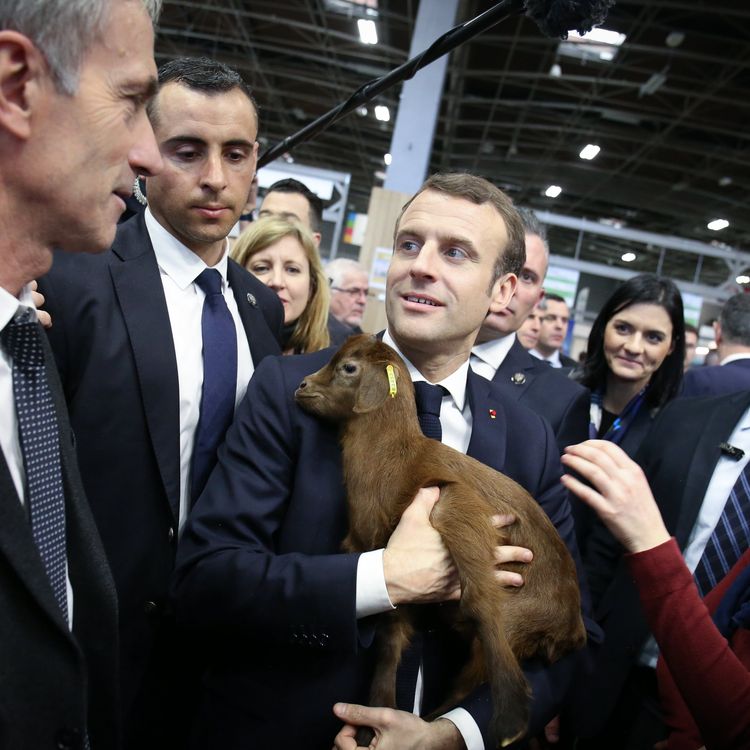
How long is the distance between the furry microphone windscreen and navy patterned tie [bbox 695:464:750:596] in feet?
5.26

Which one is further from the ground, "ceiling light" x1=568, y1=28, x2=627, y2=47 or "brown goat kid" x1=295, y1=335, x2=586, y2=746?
"ceiling light" x1=568, y1=28, x2=627, y2=47

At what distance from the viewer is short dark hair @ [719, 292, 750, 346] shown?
4453 mm

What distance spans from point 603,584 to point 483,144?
16.9 metres

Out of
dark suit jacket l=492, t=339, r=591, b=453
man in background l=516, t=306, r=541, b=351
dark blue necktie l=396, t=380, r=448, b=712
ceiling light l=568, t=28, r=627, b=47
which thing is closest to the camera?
dark blue necktie l=396, t=380, r=448, b=712

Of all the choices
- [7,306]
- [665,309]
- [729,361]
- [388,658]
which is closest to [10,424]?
[7,306]

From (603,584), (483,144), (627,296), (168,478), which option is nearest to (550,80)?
(483,144)

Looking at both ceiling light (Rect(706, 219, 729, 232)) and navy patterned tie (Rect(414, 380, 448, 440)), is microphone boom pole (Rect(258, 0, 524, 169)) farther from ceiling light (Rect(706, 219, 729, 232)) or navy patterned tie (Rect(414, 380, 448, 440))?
ceiling light (Rect(706, 219, 729, 232))

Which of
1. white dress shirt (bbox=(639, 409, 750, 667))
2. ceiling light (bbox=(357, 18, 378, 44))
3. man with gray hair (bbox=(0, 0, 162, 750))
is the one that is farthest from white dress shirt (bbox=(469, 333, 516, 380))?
ceiling light (bbox=(357, 18, 378, 44))

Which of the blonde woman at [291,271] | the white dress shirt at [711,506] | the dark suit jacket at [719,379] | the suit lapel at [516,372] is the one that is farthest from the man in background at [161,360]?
the dark suit jacket at [719,379]

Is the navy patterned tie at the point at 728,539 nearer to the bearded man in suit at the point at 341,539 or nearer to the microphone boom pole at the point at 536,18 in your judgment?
the bearded man in suit at the point at 341,539

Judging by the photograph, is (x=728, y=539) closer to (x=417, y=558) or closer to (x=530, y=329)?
(x=417, y=558)

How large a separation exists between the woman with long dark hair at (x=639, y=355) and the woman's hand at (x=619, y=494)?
1.79 m

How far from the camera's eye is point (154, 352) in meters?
1.85

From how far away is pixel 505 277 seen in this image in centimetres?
209
